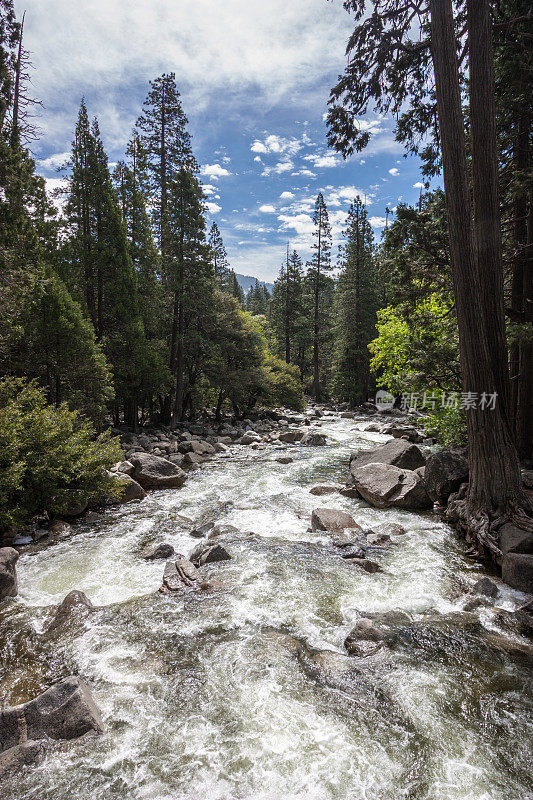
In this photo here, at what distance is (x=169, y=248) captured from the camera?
20391 millimetres

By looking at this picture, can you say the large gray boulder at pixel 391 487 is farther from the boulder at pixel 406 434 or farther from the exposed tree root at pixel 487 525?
the boulder at pixel 406 434

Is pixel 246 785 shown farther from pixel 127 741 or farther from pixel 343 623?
pixel 343 623

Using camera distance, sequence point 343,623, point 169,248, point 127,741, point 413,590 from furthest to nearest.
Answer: point 169,248 < point 413,590 < point 343,623 < point 127,741

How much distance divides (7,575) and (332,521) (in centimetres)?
566

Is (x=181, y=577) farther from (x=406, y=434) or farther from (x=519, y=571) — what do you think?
(x=406, y=434)

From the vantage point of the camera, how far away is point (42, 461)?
7.61 meters

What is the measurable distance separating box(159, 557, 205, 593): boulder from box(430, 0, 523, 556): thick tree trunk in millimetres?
4766

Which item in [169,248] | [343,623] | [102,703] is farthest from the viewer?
[169,248]

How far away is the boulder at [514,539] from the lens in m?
5.70

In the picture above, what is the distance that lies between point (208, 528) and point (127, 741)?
466 centimetres

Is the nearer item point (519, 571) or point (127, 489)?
point (519, 571)

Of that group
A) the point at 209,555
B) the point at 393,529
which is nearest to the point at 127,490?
the point at 209,555

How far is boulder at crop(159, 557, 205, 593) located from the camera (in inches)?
221

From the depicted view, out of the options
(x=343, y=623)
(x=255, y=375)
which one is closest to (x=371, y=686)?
(x=343, y=623)
